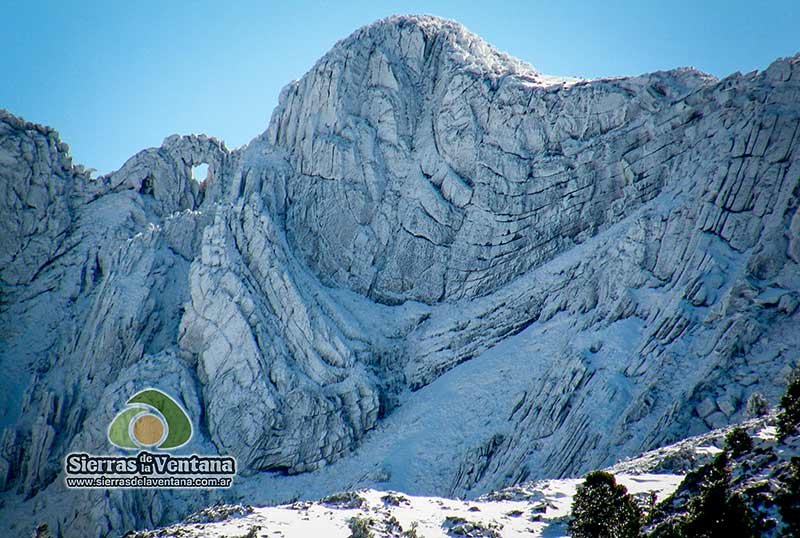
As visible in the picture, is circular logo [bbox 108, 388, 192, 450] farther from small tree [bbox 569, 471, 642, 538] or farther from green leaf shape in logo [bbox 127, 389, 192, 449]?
small tree [bbox 569, 471, 642, 538]

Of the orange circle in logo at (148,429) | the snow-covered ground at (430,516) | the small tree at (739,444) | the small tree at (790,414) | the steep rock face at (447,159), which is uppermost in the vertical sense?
the steep rock face at (447,159)

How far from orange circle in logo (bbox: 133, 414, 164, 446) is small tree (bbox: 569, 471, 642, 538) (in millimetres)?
32562

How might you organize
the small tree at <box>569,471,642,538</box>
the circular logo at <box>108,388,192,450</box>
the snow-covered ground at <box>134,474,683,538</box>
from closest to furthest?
the small tree at <box>569,471,642,538</box>
the snow-covered ground at <box>134,474,683,538</box>
the circular logo at <box>108,388,192,450</box>

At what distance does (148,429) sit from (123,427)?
1572mm

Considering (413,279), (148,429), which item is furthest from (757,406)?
(148,429)

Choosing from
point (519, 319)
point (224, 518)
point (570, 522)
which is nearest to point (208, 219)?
point (519, 319)

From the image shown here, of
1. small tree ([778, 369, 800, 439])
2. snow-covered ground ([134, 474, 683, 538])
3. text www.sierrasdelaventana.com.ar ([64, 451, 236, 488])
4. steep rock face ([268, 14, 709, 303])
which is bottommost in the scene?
snow-covered ground ([134, 474, 683, 538])

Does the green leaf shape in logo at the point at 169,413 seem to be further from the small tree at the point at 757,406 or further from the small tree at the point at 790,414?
the small tree at the point at 790,414

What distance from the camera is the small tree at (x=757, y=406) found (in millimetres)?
29775

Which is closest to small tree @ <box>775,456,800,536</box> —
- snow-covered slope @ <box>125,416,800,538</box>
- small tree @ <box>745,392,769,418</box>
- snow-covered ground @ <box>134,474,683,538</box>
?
snow-covered slope @ <box>125,416,800,538</box>

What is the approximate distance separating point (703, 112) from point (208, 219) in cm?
3952

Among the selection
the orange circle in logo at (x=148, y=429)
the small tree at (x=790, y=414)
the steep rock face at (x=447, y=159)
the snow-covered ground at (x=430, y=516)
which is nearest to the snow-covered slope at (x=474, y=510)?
the snow-covered ground at (x=430, y=516)
